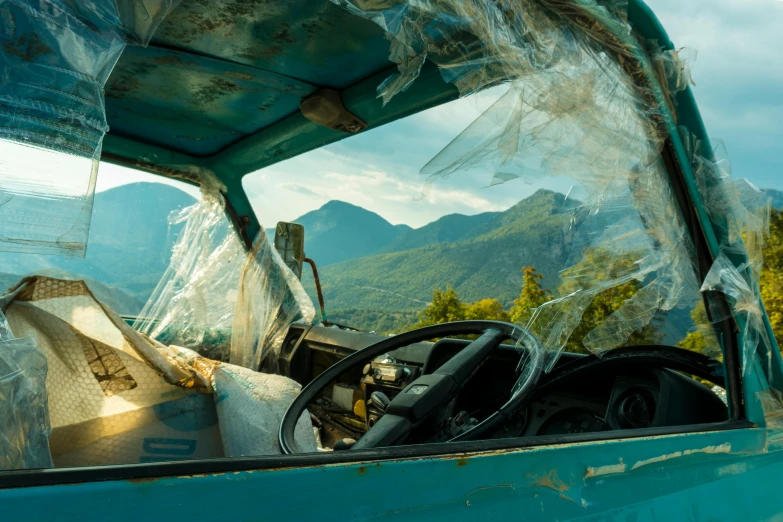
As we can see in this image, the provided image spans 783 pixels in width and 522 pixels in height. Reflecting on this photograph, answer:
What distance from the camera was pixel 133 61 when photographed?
185 cm

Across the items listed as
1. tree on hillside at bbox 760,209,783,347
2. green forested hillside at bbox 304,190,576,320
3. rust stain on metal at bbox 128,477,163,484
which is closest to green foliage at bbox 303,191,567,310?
green forested hillside at bbox 304,190,576,320

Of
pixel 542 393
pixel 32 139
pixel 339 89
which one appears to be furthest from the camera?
pixel 339 89

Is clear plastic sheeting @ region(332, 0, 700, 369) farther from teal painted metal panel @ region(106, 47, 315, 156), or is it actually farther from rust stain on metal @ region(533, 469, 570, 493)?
teal painted metal panel @ region(106, 47, 315, 156)

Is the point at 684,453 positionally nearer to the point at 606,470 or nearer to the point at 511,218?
the point at 606,470

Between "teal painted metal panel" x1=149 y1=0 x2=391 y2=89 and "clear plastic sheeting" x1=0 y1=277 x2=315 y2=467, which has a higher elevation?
"teal painted metal panel" x1=149 y1=0 x2=391 y2=89

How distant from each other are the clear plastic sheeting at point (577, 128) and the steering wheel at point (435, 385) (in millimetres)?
118

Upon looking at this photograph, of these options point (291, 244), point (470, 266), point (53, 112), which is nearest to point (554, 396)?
point (53, 112)

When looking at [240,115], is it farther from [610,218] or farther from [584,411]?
[584,411]

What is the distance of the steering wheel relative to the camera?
1348mm

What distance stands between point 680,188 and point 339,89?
3.61 feet

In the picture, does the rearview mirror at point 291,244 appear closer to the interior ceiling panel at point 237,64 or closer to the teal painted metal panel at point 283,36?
the interior ceiling panel at point 237,64

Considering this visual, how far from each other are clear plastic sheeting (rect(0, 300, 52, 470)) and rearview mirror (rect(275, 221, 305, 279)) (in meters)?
2.42

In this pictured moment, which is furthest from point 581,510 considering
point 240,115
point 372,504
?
point 240,115

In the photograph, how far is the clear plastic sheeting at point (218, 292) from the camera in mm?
2979
